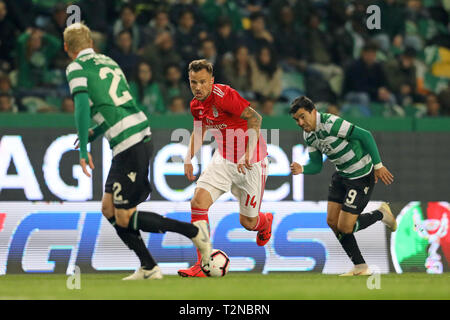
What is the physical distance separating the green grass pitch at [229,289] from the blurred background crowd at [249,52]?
421cm

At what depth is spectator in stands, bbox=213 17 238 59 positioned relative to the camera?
13680mm

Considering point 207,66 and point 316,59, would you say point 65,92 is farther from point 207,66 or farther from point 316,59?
point 207,66

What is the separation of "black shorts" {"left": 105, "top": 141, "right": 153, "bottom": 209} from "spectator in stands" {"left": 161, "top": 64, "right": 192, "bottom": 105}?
505cm

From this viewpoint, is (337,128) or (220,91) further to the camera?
Result: (337,128)

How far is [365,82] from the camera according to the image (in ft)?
44.8

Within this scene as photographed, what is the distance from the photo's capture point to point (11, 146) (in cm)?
1062

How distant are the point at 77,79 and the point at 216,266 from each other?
→ 2.17m

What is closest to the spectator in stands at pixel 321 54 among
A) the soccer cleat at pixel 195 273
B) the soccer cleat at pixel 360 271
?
the soccer cleat at pixel 360 271

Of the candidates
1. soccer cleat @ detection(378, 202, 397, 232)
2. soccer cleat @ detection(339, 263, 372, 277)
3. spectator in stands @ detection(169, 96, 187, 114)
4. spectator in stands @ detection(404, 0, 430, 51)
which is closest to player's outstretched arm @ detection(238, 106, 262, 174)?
soccer cleat @ detection(339, 263, 372, 277)

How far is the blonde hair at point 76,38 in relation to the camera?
7766mm

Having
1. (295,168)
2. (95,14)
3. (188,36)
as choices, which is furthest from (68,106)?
(295,168)

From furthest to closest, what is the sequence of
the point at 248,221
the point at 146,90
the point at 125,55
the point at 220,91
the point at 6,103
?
the point at 125,55 → the point at 146,90 → the point at 6,103 → the point at 248,221 → the point at 220,91

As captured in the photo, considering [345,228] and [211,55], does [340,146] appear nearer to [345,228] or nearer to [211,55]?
[345,228]
